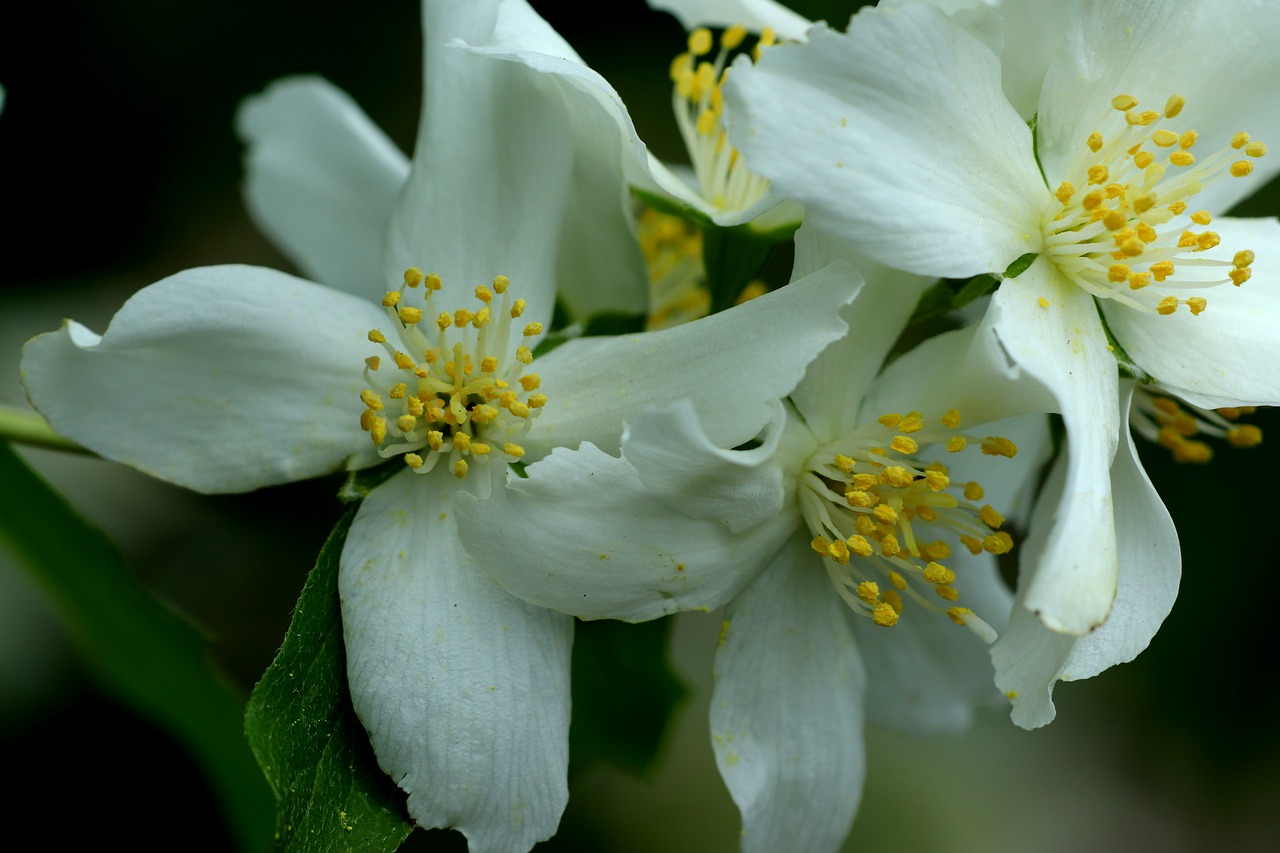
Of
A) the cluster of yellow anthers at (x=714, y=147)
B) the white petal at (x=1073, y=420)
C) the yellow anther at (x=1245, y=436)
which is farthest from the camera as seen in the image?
the cluster of yellow anthers at (x=714, y=147)

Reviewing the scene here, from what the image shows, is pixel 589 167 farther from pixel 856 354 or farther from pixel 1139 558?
pixel 1139 558

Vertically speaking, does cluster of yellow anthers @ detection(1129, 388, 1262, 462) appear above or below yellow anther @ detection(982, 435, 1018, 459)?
below

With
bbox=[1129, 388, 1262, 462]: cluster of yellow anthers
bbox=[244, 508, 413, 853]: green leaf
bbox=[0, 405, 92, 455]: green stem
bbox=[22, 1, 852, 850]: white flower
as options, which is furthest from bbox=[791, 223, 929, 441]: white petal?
bbox=[0, 405, 92, 455]: green stem

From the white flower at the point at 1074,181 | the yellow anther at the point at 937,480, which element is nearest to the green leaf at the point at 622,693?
the yellow anther at the point at 937,480

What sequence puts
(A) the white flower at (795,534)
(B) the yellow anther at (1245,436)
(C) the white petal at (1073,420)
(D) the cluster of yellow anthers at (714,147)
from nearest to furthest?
(C) the white petal at (1073,420) → (A) the white flower at (795,534) → (B) the yellow anther at (1245,436) → (D) the cluster of yellow anthers at (714,147)

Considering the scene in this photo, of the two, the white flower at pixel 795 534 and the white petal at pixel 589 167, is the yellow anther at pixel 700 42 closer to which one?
the white petal at pixel 589 167

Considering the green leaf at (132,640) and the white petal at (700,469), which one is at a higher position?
the white petal at (700,469)

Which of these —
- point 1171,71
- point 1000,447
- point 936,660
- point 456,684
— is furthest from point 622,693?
point 1171,71

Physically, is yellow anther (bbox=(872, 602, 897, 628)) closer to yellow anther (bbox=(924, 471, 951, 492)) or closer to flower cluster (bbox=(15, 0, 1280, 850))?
flower cluster (bbox=(15, 0, 1280, 850))
